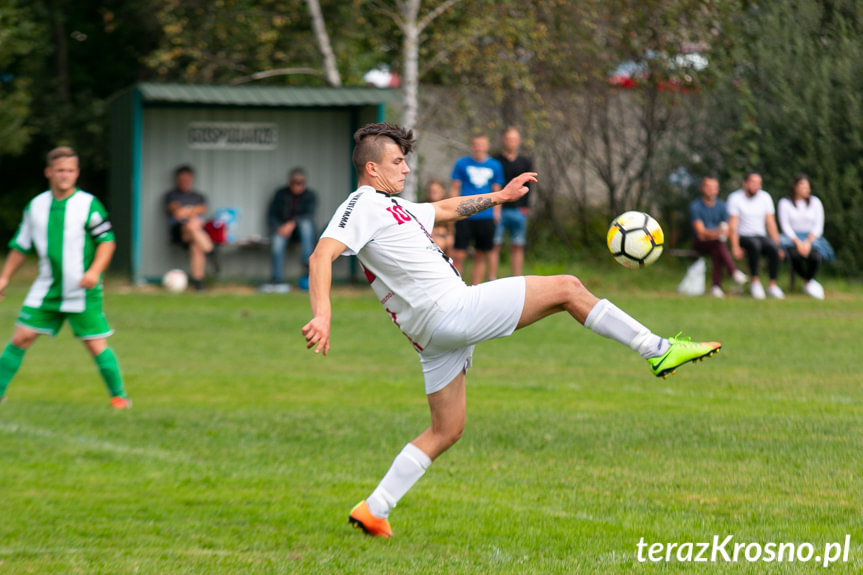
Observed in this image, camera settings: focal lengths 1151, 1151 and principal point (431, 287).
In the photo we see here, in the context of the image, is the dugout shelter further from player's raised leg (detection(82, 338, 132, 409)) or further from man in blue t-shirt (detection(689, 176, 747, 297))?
player's raised leg (detection(82, 338, 132, 409))

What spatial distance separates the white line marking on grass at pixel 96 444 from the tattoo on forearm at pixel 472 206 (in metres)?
2.86

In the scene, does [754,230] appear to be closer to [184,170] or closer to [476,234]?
[476,234]

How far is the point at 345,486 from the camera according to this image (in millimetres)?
6961

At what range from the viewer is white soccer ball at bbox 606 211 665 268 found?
6055mm

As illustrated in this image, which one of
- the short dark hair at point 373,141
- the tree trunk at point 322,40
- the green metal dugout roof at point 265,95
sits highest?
the tree trunk at point 322,40

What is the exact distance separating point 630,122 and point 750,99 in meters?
4.00

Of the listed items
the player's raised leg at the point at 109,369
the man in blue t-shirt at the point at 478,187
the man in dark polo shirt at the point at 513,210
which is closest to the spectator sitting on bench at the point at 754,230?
the man in dark polo shirt at the point at 513,210

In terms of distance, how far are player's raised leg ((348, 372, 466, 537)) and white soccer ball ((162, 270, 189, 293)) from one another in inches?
559

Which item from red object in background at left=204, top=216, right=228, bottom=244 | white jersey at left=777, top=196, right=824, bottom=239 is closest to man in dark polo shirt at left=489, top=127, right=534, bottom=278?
white jersey at left=777, top=196, right=824, bottom=239

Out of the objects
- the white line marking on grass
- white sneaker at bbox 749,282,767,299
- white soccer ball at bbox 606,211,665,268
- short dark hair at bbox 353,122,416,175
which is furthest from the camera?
white sneaker at bbox 749,282,767,299

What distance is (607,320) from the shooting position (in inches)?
208

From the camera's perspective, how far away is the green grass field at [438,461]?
5488mm

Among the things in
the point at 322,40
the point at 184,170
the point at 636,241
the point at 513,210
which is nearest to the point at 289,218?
the point at 184,170

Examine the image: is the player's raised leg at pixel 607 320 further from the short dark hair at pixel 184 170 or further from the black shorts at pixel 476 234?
the short dark hair at pixel 184 170
